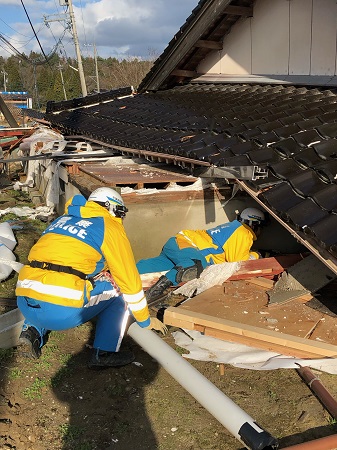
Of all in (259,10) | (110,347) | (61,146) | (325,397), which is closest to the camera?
(325,397)

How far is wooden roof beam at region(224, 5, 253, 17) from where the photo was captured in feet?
27.5

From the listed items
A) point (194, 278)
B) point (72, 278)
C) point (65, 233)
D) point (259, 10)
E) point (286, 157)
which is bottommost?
point (194, 278)

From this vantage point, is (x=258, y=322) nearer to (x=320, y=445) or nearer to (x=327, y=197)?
(x=327, y=197)

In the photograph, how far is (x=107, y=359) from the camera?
4.43 metres

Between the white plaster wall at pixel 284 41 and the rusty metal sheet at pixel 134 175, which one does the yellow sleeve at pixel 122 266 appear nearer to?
the rusty metal sheet at pixel 134 175

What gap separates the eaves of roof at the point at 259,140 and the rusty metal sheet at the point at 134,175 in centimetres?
28

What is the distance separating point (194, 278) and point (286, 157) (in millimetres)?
1994

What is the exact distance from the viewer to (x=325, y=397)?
3.74m

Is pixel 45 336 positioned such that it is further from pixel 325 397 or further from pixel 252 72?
pixel 252 72

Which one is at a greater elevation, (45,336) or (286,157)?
(286,157)

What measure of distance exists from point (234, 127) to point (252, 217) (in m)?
1.28

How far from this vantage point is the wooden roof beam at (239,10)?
330 inches

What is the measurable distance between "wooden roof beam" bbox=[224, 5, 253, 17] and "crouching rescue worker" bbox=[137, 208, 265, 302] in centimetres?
445

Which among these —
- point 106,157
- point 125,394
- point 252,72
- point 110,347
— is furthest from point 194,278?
point 252,72
